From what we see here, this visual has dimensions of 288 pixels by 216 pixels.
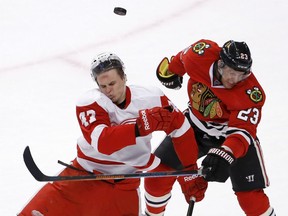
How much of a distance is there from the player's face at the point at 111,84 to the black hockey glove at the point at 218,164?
0.50 meters

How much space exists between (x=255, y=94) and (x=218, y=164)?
1.28 ft

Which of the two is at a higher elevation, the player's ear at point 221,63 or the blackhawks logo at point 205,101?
the player's ear at point 221,63

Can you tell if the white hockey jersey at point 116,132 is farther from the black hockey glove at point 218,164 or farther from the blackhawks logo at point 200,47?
the blackhawks logo at point 200,47

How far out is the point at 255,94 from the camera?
2.94 metres

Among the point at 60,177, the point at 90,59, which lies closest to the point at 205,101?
the point at 60,177

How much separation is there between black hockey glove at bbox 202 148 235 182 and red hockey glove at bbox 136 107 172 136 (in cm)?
32

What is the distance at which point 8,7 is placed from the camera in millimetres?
6012

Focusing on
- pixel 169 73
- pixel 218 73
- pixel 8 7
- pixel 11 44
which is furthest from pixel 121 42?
A: pixel 218 73

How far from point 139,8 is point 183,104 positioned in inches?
66.7

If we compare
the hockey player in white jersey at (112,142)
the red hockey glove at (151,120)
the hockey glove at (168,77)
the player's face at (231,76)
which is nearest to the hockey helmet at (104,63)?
the hockey player in white jersey at (112,142)

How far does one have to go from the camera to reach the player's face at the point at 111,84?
264 centimetres

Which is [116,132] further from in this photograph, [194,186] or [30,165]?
[194,186]

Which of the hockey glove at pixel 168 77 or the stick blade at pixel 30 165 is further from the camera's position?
the hockey glove at pixel 168 77

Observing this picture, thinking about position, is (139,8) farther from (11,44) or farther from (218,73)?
(218,73)
